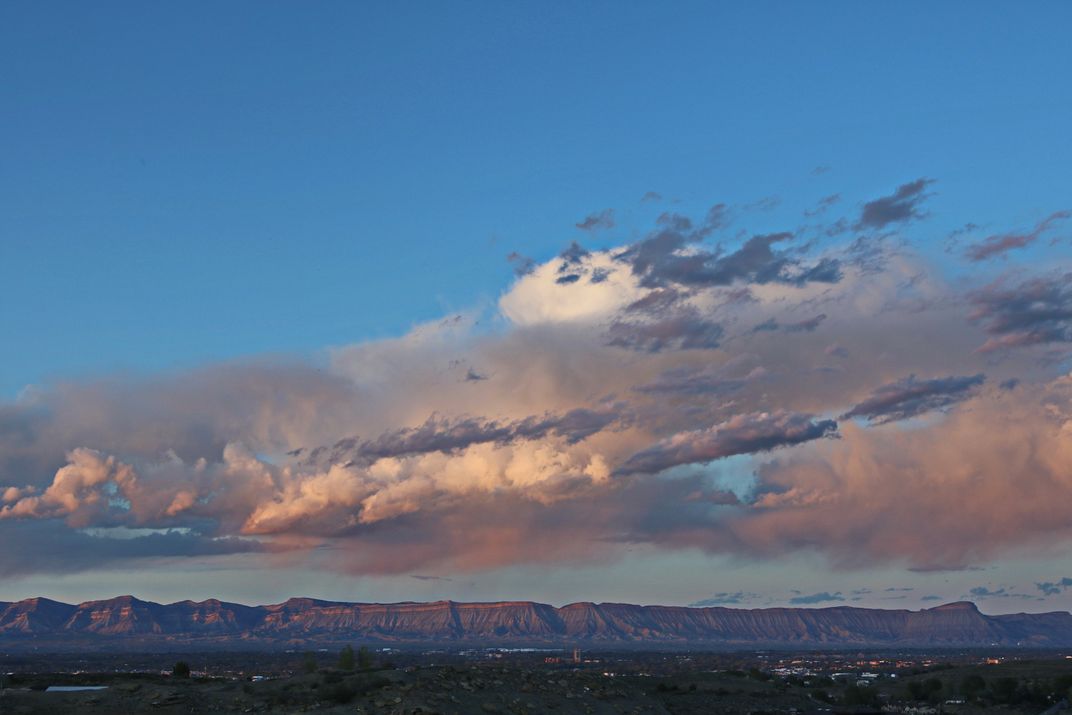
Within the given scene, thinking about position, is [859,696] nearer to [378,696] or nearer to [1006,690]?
[1006,690]

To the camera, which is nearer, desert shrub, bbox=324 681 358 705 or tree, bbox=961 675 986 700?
desert shrub, bbox=324 681 358 705

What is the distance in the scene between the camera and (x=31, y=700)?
85438 millimetres

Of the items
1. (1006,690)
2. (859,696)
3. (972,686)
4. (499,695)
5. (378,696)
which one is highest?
(378,696)

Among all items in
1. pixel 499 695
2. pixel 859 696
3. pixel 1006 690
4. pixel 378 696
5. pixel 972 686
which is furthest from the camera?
pixel 972 686

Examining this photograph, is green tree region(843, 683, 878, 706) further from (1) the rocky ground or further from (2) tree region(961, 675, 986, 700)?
(1) the rocky ground

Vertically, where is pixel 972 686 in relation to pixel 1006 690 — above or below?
above

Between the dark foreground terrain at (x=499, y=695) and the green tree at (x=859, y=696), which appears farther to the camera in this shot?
the green tree at (x=859, y=696)

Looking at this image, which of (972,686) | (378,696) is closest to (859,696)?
(972,686)

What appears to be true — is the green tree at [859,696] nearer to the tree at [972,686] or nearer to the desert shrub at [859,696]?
the desert shrub at [859,696]

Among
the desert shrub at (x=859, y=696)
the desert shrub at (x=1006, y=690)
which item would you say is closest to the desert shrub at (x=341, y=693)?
the desert shrub at (x=859, y=696)

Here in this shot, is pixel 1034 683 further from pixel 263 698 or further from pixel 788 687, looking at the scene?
pixel 263 698

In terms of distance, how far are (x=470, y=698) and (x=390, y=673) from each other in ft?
43.9

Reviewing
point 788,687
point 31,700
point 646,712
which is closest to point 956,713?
point 788,687

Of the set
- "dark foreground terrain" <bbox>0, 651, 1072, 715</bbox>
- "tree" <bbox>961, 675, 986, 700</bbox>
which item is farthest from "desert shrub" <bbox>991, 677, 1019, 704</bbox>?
"tree" <bbox>961, 675, 986, 700</bbox>
